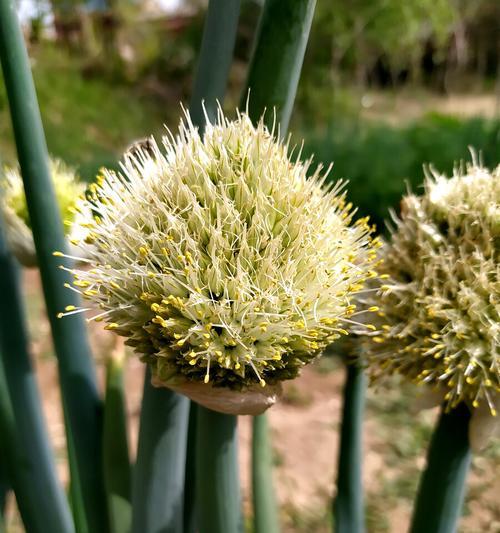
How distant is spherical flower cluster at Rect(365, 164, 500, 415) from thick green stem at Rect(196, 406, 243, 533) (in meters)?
0.12

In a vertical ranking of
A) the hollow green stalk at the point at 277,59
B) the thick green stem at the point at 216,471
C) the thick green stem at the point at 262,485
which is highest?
the hollow green stalk at the point at 277,59

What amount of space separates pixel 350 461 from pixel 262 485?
0.31 ft

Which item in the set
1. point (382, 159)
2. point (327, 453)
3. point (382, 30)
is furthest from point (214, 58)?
point (382, 30)

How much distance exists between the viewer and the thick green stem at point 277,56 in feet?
1.20

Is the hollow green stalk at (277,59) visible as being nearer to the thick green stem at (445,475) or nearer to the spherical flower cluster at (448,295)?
the spherical flower cluster at (448,295)

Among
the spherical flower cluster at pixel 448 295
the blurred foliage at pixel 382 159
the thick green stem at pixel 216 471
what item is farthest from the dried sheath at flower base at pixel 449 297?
the blurred foliage at pixel 382 159

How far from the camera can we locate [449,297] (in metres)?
0.41

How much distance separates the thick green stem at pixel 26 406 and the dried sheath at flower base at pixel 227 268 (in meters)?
0.17

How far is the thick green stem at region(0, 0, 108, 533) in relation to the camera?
0.38 m

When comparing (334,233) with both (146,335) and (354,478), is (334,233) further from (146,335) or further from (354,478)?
(354,478)

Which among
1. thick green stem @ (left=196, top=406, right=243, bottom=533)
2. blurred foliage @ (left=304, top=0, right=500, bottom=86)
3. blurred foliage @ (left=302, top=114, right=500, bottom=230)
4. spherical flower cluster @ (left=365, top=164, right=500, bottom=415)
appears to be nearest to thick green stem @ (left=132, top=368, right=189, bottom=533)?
thick green stem @ (left=196, top=406, right=243, bottom=533)

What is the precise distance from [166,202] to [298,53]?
132 millimetres

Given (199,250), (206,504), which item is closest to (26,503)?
(206,504)

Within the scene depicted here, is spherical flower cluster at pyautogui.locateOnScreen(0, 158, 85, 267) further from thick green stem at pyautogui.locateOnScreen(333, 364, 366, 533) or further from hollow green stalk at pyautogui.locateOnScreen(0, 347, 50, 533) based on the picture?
thick green stem at pyautogui.locateOnScreen(333, 364, 366, 533)
